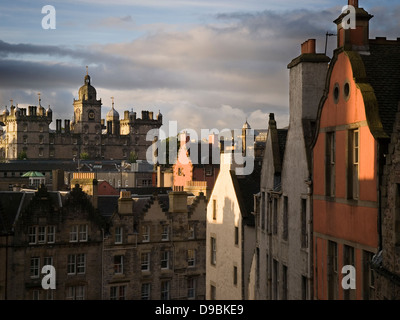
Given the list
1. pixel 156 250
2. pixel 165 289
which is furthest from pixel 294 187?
pixel 165 289

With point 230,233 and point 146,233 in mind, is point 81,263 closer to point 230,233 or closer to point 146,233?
point 146,233

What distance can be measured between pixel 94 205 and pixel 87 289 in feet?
21.5

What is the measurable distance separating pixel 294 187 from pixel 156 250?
30508 millimetres

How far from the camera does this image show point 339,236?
56.4ft

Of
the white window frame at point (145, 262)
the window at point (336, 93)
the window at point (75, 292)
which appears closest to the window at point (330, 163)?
the window at point (336, 93)

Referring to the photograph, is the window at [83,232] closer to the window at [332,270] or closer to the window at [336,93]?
the window at [332,270]

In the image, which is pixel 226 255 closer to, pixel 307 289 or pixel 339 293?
pixel 307 289

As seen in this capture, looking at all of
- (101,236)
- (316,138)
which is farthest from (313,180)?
(101,236)

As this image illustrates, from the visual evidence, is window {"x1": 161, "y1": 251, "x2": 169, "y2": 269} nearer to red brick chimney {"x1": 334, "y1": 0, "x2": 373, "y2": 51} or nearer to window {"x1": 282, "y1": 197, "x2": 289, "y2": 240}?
window {"x1": 282, "y1": 197, "x2": 289, "y2": 240}

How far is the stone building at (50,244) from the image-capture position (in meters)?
44.7

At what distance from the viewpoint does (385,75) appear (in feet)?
56.5

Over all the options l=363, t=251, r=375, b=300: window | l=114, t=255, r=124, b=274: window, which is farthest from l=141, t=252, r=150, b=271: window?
l=363, t=251, r=375, b=300: window
